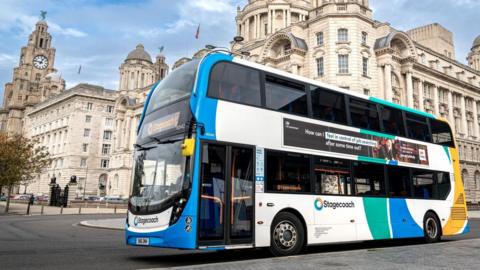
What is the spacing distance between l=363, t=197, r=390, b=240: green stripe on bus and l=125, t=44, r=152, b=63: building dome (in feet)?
242

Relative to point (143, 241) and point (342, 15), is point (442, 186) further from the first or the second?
point (342, 15)

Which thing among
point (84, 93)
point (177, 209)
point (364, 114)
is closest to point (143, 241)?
point (177, 209)

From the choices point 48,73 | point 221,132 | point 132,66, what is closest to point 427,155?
point 221,132

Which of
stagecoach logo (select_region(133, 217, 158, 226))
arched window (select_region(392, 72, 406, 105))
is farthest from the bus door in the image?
arched window (select_region(392, 72, 406, 105))

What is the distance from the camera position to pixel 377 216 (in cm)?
1146

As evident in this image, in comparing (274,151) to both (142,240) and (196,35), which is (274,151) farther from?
(196,35)

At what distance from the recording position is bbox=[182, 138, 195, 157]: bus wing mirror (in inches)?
314

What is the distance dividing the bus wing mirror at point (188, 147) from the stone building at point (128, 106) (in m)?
68.3

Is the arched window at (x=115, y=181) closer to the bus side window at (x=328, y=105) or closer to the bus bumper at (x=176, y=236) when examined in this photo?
the bus side window at (x=328, y=105)

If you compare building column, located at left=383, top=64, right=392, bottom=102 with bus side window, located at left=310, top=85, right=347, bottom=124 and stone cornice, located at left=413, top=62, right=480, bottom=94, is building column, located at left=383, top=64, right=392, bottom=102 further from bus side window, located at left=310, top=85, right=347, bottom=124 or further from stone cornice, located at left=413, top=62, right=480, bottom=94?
bus side window, located at left=310, top=85, right=347, bottom=124

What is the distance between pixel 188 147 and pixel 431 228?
9579 millimetres

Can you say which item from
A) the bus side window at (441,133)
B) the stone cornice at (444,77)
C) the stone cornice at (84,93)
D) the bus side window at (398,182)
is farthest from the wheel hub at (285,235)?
the stone cornice at (84,93)

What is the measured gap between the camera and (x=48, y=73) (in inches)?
4653

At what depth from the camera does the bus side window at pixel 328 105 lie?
10.7m
